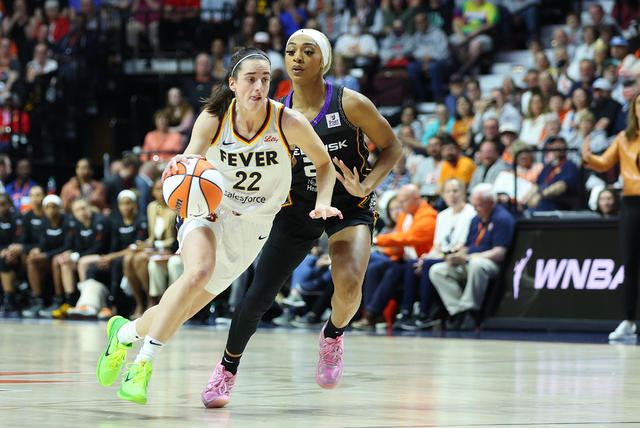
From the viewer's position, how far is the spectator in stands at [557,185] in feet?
41.0

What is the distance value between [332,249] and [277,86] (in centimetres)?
1135

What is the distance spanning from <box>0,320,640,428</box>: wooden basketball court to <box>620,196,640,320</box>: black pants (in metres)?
0.85

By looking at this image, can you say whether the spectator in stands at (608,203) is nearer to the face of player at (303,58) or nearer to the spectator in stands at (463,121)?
the spectator in stands at (463,121)

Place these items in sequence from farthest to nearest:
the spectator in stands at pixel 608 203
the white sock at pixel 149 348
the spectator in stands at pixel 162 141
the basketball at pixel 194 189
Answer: the spectator in stands at pixel 162 141 < the spectator in stands at pixel 608 203 < the basketball at pixel 194 189 < the white sock at pixel 149 348

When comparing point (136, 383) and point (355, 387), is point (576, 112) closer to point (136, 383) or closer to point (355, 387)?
point (355, 387)

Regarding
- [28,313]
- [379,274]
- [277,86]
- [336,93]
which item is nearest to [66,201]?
[28,313]

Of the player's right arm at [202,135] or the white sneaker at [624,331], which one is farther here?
the white sneaker at [624,331]

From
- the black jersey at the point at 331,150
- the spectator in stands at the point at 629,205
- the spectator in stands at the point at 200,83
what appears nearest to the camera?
the black jersey at the point at 331,150

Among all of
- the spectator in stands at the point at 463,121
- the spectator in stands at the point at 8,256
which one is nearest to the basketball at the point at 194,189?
the spectator in stands at the point at 463,121

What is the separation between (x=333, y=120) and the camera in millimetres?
6301

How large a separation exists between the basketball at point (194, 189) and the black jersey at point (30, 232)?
11555mm

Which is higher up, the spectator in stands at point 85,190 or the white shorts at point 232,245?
the white shorts at point 232,245

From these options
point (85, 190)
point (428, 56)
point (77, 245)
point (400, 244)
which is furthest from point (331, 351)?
point (428, 56)

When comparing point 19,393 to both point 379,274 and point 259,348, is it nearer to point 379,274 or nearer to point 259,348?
point 259,348
